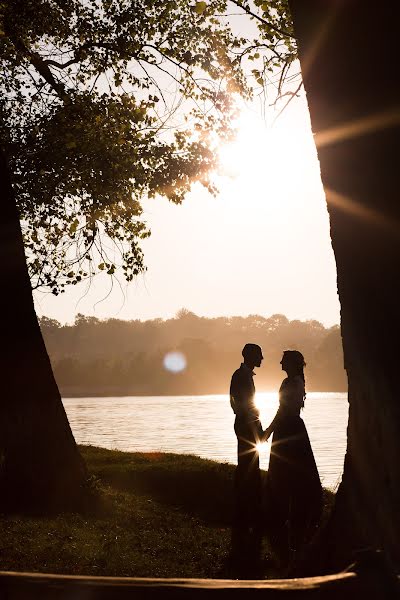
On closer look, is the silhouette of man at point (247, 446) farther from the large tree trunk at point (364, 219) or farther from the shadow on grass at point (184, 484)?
the large tree trunk at point (364, 219)

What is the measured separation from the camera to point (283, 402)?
10414 millimetres

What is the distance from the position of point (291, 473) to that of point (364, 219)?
258 inches

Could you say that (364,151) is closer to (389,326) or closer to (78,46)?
(389,326)

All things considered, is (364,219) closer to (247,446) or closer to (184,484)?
(247,446)

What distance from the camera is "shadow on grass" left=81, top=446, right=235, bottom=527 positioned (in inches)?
491

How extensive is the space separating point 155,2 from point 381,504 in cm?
1421

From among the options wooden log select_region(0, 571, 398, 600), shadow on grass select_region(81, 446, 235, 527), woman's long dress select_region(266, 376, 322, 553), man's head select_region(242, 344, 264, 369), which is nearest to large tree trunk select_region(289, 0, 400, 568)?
wooden log select_region(0, 571, 398, 600)

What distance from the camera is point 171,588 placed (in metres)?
1.78

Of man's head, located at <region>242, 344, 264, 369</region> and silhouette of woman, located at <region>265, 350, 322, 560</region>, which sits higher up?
man's head, located at <region>242, 344, 264, 369</region>

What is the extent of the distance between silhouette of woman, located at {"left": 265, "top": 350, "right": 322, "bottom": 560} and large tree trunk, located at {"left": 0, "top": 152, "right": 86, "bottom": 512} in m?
3.06

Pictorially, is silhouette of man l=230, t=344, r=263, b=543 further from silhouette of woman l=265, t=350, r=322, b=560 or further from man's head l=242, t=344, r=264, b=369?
silhouette of woman l=265, t=350, r=322, b=560

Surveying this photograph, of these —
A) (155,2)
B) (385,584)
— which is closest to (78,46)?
(155,2)

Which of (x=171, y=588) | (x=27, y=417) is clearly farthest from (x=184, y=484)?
(x=171, y=588)

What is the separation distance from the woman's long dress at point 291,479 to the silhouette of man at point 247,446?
0.21 meters
